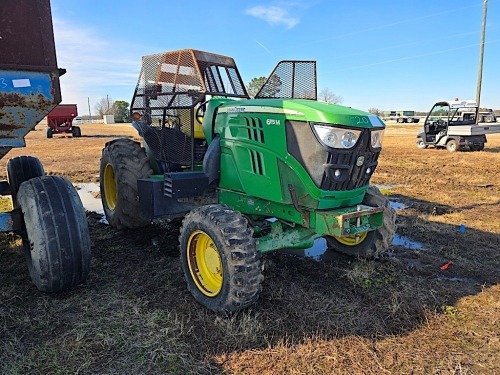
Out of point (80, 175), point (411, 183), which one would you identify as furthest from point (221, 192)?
point (80, 175)

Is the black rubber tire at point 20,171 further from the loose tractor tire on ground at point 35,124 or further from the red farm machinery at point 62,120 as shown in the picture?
the red farm machinery at point 62,120

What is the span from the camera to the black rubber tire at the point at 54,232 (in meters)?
3.53

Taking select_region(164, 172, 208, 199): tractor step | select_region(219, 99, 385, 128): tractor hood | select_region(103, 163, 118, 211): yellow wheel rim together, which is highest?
select_region(219, 99, 385, 128): tractor hood

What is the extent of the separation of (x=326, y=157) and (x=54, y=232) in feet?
7.94

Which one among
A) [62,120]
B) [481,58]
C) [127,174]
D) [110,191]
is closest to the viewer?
[127,174]

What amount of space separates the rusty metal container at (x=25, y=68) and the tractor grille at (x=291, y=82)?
219 cm

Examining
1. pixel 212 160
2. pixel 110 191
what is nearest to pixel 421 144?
pixel 110 191

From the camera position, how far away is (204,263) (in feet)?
13.0

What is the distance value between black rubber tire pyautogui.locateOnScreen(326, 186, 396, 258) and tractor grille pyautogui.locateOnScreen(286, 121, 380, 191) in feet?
2.44

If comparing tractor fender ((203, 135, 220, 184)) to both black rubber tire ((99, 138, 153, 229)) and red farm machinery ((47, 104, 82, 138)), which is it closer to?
black rubber tire ((99, 138, 153, 229))

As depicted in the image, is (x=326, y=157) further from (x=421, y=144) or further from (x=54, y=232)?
(x=421, y=144)

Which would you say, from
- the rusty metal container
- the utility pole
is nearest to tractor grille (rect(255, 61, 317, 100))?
the rusty metal container

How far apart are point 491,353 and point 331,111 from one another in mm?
2229

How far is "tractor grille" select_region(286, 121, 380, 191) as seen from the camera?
11.5ft
